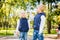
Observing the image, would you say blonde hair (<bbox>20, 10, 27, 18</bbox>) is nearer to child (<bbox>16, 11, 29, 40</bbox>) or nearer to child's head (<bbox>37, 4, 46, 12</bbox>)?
child (<bbox>16, 11, 29, 40</bbox>)

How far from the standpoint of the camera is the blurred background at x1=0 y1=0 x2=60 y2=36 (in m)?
3.07

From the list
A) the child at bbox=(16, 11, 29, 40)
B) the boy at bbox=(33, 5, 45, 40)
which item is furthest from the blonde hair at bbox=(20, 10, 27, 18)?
the boy at bbox=(33, 5, 45, 40)

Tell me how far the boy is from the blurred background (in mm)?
54

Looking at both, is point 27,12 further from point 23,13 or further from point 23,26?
point 23,26

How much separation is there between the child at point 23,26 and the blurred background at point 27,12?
0.16 ft

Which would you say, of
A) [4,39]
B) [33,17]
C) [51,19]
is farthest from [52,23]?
[4,39]

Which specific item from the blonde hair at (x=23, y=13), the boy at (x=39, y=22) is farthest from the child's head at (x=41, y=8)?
the blonde hair at (x=23, y=13)

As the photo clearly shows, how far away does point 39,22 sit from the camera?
2.98 meters

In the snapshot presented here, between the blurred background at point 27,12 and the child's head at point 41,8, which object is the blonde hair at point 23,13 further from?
the child's head at point 41,8

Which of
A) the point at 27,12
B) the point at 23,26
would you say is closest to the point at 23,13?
the point at 27,12

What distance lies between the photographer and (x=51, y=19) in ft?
10.1

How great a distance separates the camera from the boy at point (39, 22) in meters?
2.99

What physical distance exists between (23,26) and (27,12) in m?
0.18

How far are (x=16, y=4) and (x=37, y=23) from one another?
37cm
